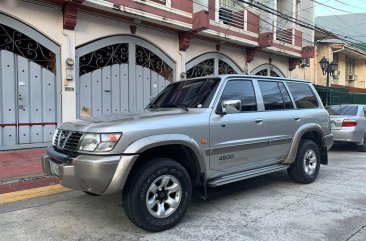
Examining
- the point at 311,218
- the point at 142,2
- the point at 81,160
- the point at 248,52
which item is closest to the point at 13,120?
the point at 142,2

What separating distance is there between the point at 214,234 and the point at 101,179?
1.44 m

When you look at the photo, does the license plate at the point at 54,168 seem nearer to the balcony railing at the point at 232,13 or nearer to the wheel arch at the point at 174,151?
the wheel arch at the point at 174,151

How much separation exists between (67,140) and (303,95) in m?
4.41

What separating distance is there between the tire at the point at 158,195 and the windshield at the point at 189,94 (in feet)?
3.73

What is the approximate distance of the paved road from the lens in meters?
4.09

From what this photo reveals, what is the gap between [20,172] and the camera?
698cm

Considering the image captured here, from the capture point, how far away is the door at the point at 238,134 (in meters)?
4.81

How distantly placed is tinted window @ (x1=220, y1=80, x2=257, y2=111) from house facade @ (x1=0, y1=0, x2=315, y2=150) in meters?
5.87

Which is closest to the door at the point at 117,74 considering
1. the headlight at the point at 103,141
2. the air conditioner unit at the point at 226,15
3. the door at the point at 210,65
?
the door at the point at 210,65

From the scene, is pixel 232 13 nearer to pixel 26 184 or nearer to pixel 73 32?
pixel 73 32

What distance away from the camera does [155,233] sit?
4113 millimetres

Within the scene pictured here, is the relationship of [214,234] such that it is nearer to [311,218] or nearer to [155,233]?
[155,233]

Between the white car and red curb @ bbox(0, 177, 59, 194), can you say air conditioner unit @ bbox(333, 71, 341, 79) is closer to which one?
the white car

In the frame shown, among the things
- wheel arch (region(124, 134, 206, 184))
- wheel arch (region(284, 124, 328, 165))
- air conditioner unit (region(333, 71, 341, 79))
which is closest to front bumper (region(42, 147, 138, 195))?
wheel arch (region(124, 134, 206, 184))
